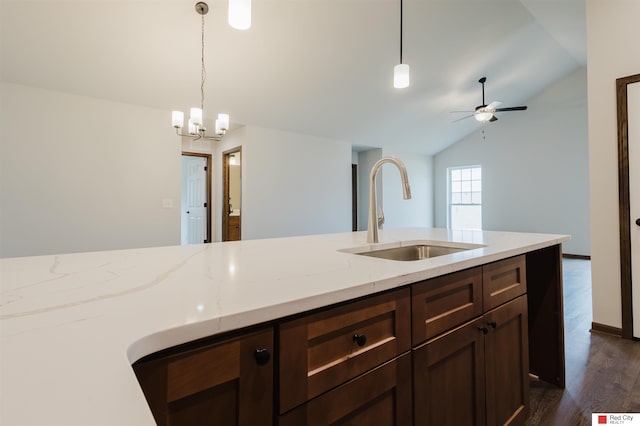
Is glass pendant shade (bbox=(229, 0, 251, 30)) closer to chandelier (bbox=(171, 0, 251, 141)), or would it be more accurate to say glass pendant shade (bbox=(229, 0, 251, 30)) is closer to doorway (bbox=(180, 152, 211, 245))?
chandelier (bbox=(171, 0, 251, 141))

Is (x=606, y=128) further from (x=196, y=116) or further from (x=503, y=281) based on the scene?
(x=196, y=116)

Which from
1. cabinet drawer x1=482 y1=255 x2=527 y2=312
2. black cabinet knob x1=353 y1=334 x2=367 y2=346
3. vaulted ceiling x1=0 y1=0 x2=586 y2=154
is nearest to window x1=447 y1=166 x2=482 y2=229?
vaulted ceiling x1=0 y1=0 x2=586 y2=154

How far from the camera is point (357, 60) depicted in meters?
3.95

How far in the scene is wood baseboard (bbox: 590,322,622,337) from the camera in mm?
2447

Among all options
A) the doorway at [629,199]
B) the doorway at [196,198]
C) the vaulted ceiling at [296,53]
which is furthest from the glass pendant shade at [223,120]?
the doorway at [629,199]

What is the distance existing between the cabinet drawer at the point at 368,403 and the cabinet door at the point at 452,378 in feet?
0.18

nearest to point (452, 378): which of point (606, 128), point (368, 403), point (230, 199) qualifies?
point (368, 403)

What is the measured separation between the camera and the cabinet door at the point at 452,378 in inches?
35.5

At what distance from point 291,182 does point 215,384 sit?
4.75 meters

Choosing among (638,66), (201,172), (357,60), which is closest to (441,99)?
(357,60)

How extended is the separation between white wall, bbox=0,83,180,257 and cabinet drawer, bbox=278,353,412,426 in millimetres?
3902

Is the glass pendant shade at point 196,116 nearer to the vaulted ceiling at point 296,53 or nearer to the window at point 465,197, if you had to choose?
the vaulted ceiling at point 296,53

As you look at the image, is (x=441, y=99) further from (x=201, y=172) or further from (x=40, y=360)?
(x=40, y=360)

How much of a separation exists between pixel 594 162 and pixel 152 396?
3.45m
